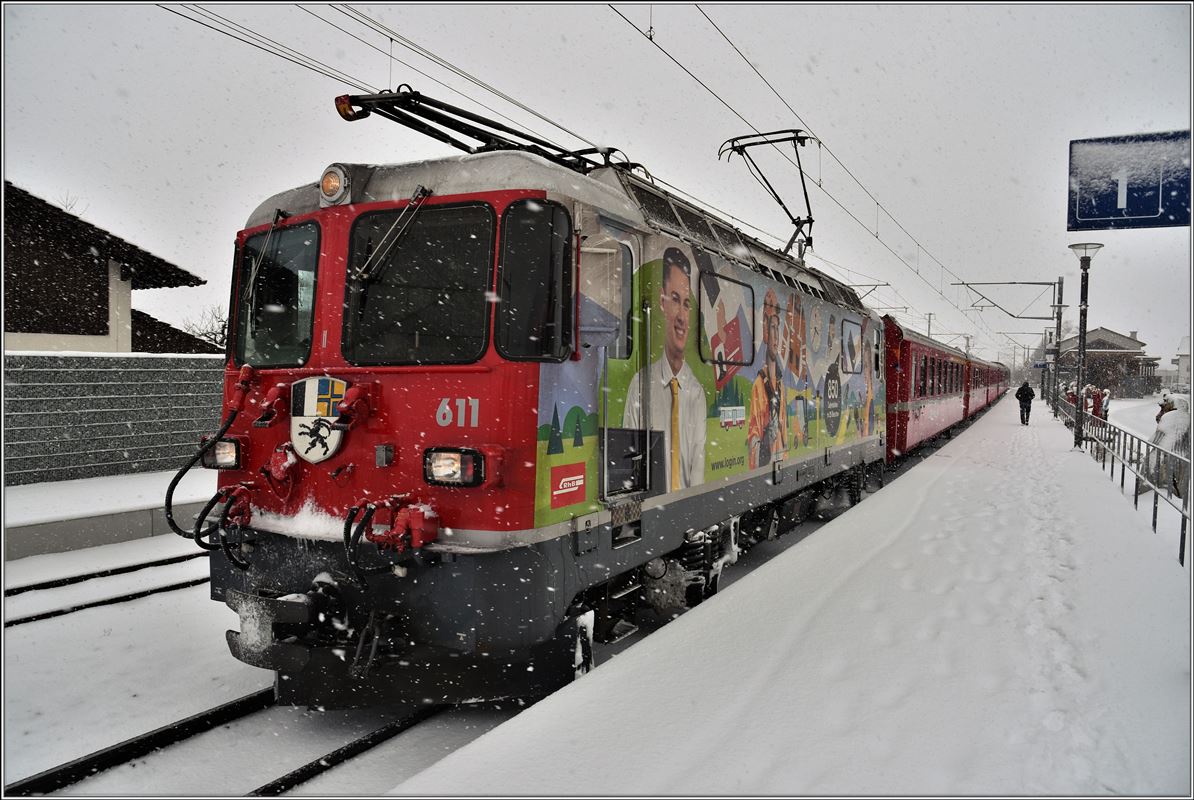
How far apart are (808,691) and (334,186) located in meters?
3.91

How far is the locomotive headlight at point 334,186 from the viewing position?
14.5ft

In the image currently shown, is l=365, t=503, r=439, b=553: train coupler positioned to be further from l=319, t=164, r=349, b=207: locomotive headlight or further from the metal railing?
the metal railing

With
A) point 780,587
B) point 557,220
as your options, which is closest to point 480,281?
point 557,220

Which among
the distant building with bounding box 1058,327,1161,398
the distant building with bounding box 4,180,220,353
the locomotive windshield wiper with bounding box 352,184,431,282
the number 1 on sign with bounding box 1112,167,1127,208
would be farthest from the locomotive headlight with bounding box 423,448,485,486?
the distant building with bounding box 1058,327,1161,398

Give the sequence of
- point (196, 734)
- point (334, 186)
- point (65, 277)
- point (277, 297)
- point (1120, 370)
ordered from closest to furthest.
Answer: point (196, 734), point (334, 186), point (277, 297), point (65, 277), point (1120, 370)

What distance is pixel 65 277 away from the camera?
14859 mm

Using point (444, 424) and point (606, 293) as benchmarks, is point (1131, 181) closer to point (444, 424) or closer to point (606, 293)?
point (606, 293)

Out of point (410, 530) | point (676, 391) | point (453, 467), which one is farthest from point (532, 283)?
point (676, 391)

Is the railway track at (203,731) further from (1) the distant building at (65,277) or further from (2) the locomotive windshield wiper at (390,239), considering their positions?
(1) the distant building at (65,277)

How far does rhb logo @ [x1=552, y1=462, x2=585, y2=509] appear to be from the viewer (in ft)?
13.4

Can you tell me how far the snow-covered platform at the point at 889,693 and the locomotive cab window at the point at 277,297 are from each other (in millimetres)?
2661

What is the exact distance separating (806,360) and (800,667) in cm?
501

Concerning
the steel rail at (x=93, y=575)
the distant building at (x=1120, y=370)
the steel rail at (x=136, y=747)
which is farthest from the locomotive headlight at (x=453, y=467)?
the distant building at (x=1120, y=370)

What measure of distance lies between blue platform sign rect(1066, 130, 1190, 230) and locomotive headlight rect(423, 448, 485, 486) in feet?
13.3
